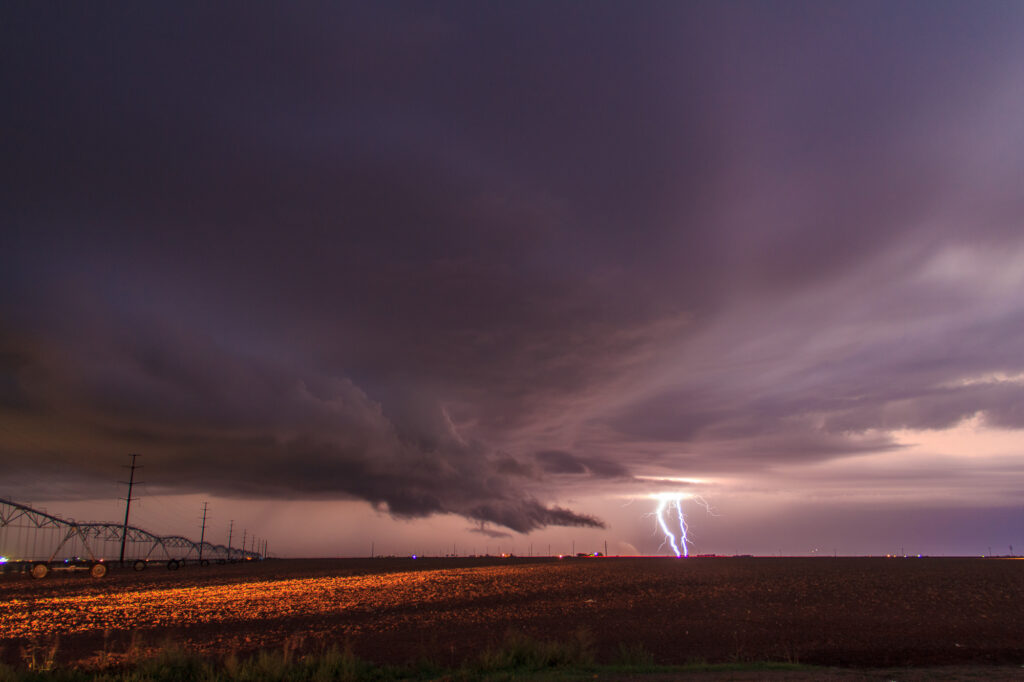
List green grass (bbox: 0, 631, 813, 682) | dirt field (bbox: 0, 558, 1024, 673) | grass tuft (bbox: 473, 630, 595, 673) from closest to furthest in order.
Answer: green grass (bbox: 0, 631, 813, 682)
grass tuft (bbox: 473, 630, 595, 673)
dirt field (bbox: 0, 558, 1024, 673)

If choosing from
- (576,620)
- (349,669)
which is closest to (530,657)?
(349,669)

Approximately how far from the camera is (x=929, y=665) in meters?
22.9

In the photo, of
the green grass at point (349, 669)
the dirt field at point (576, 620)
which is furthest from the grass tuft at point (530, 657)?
the dirt field at point (576, 620)

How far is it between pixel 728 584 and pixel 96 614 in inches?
1887

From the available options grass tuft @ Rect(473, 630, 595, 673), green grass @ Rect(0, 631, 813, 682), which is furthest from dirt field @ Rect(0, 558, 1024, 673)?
grass tuft @ Rect(473, 630, 595, 673)

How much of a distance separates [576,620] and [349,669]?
749 inches

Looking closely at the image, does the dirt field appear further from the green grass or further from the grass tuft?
the grass tuft

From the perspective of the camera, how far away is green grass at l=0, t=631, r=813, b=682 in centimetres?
2006

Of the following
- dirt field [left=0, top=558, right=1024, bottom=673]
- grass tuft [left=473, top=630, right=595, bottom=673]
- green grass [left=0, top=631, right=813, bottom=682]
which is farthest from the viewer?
dirt field [left=0, top=558, right=1024, bottom=673]

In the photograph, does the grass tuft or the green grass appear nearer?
the green grass

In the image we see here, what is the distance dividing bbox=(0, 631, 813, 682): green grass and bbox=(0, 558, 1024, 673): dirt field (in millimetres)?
2180

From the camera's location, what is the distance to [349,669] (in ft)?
68.1

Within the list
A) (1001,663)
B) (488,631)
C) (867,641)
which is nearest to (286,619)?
(488,631)

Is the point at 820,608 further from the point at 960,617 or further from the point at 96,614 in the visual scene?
the point at 96,614
